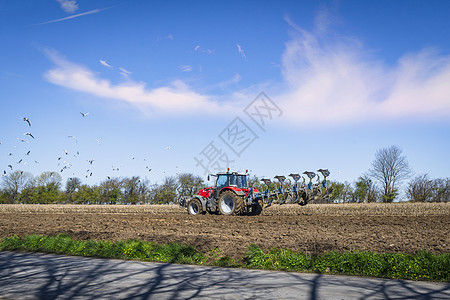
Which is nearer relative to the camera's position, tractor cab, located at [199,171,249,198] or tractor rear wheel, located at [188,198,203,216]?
tractor cab, located at [199,171,249,198]

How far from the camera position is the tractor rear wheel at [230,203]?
64.2ft

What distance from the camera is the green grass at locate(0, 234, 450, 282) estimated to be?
276 inches

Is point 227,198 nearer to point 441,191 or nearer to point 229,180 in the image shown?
point 229,180

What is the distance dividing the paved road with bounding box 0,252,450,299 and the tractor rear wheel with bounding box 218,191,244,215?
37.6ft

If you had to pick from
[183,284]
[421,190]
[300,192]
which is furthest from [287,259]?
[421,190]

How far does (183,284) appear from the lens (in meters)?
6.48

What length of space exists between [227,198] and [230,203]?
1.15 feet

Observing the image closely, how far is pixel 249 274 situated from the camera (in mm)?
7234

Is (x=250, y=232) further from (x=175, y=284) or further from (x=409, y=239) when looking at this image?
(x=175, y=284)

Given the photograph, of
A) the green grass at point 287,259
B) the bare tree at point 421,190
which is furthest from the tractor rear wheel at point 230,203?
the bare tree at point 421,190

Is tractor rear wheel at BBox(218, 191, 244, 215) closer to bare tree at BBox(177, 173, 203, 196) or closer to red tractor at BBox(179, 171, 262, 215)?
red tractor at BBox(179, 171, 262, 215)

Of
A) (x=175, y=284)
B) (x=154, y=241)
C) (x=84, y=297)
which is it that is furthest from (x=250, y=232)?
(x=84, y=297)

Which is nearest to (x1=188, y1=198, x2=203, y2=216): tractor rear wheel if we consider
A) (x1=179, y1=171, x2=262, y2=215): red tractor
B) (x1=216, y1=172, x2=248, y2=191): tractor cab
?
(x1=179, y1=171, x2=262, y2=215): red tractor

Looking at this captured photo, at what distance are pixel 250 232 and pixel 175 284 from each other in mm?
6348
